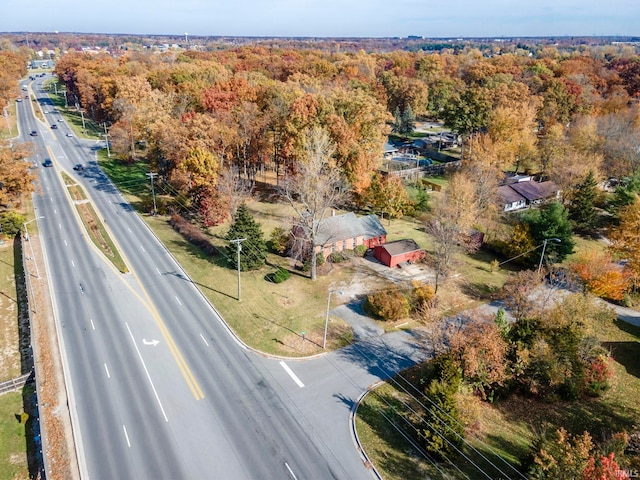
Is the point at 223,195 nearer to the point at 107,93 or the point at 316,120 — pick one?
the point at 316,120

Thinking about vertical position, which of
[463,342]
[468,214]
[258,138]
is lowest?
[463,342]

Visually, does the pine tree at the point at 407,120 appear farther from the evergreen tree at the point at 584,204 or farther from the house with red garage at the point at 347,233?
the house with red garage at the point at 347,233

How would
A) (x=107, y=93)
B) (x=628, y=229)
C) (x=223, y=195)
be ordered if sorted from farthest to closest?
1. (x=107, y=93)
2. (x=223, y=195)
3. (x=628, y=229)

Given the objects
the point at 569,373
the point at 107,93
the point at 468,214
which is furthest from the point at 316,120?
the point at 107,93

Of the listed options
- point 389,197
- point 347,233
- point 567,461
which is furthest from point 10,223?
point 567,461

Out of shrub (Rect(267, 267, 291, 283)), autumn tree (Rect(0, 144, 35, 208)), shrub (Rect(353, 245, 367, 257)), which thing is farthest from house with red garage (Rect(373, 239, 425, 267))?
autumn tree (Rect(0, 144, 35, 208))
